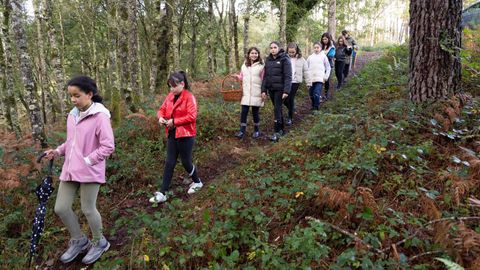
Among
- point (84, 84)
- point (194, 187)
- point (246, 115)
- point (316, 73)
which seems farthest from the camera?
point (316, 73)

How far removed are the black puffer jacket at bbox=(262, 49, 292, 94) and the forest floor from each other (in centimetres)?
165

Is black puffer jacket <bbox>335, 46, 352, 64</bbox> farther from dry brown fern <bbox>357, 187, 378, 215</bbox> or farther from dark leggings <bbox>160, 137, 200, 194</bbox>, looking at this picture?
dry brown fern <bbox>357, 187, 378, 215</bbox>

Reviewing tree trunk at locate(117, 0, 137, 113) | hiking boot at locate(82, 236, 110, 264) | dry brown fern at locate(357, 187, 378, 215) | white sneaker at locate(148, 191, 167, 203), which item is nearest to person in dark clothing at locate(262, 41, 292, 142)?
white sneaker at locate(148, 191, 167, 203)

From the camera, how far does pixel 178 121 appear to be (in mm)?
5207

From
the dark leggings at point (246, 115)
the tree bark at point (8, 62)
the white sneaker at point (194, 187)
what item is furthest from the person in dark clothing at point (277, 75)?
the tree bark at point (8, 62)

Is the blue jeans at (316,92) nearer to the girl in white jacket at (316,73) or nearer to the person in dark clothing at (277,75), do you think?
the girl in white jacket at (316,73)

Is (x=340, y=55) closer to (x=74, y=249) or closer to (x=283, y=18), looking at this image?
(x=283, y=18)

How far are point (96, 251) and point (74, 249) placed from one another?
11.1 inches

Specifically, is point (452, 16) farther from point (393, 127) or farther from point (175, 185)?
point (175, 185)

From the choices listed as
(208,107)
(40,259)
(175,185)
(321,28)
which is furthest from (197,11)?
(40,259)

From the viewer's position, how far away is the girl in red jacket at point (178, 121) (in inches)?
205

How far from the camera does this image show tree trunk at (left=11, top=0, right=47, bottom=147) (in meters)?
6.75

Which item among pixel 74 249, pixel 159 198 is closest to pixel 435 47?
pixel 159 198

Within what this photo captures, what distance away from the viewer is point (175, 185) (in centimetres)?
633
